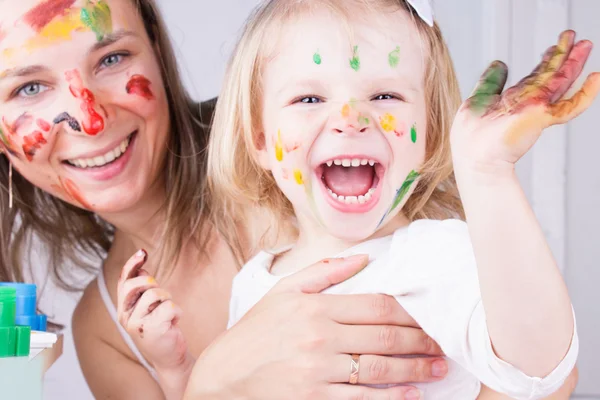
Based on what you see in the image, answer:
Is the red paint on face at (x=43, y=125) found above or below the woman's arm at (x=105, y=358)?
above

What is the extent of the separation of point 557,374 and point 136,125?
38.8 inches

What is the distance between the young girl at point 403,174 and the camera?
3.02 feet

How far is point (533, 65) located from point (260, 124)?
1.10 meters

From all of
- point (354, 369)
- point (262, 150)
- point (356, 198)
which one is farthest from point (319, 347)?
point (262, 150)

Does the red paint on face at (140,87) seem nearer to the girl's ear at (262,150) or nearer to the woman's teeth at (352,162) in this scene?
the girl's ear at (262,150)

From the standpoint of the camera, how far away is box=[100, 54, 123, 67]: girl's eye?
1624 mm

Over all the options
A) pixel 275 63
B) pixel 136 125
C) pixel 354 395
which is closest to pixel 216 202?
pixel 136 125

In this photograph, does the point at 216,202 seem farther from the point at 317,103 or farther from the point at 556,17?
the point at 556,17

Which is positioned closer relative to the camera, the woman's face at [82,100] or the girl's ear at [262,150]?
the girl's ear at [262,150]

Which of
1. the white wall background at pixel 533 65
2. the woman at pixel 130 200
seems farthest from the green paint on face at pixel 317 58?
the white wall background at pixel 533 65

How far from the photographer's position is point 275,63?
1.31 meters

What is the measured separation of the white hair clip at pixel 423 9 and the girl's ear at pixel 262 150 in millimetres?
321

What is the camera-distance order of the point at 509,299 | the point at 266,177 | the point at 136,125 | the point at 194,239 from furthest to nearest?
the point at 194,239 < the point at 136,125 < the point at 266,177 < the point at 509,299

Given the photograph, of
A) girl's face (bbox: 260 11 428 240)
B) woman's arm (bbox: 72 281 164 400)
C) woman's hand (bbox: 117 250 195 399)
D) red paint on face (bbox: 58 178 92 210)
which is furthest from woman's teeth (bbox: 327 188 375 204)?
woman's arm (bbox: 72 281 164 400)
